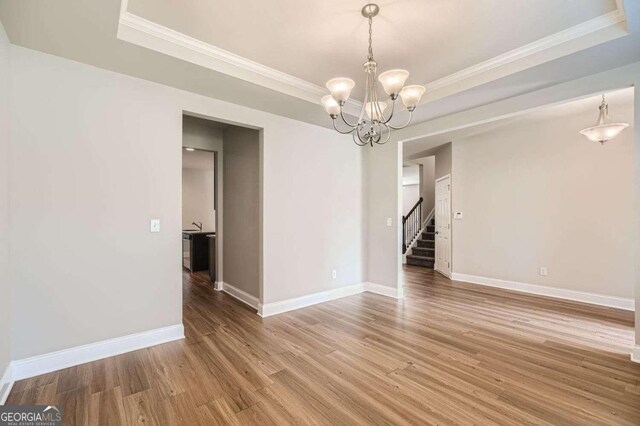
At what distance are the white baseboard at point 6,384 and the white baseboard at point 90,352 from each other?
6cm

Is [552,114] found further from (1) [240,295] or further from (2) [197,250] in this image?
(2) [197,250]

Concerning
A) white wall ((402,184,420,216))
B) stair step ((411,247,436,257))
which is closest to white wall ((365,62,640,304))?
stair step ((411,247,436,257))

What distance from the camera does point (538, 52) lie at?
2.54 meters

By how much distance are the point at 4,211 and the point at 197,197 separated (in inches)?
302

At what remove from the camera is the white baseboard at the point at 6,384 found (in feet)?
6.43

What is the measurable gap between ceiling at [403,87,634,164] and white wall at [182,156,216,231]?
6726mm

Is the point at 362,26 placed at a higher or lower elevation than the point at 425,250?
higher

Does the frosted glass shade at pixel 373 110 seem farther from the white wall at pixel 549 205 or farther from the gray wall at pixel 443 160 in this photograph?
the gray wall at pixel 443 160

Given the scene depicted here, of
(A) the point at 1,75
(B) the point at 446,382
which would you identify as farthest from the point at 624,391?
(A) the point at 1,75

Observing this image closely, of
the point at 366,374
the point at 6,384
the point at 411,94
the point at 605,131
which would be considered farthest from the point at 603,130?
the point at 6,384

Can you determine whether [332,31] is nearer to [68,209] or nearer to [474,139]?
[68,209]

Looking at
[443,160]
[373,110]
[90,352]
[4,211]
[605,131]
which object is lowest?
[90,352]

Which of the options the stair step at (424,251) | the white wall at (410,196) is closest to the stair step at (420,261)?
the stair step at (424,251)

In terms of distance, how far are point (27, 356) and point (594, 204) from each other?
22.4ft
